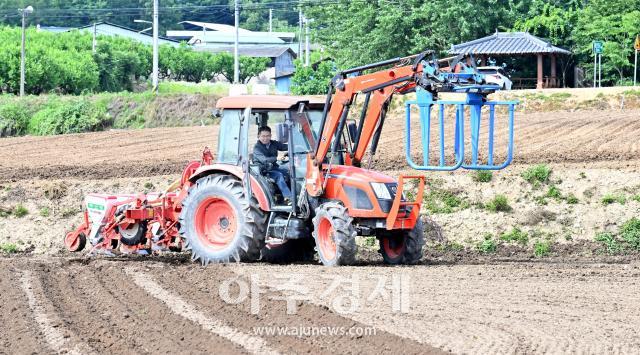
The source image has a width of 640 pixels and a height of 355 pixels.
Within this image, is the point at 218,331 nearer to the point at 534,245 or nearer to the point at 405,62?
the point at 405,62

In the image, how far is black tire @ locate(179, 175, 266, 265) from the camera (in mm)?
14805

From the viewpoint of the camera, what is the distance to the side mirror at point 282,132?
14.7 metres

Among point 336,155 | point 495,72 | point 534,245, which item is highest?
point 495,72

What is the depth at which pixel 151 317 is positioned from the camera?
10789 millimetres

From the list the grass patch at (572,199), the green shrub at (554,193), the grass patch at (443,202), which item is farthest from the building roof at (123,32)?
the grass patch at (572,199)

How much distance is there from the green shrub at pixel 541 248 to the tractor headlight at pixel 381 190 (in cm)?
426

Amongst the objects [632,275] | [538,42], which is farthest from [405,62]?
[538,42]

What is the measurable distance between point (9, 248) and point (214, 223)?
5.59 metres

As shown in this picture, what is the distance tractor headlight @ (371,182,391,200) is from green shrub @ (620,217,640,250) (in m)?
5.75

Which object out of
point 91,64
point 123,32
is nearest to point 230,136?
point 91,64

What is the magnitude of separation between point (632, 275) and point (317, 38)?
4929 cm

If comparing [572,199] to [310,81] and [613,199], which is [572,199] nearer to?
[613,199]

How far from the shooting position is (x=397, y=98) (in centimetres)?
3831

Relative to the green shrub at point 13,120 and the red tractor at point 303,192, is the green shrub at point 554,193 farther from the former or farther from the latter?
the green shrub at point 13,120
